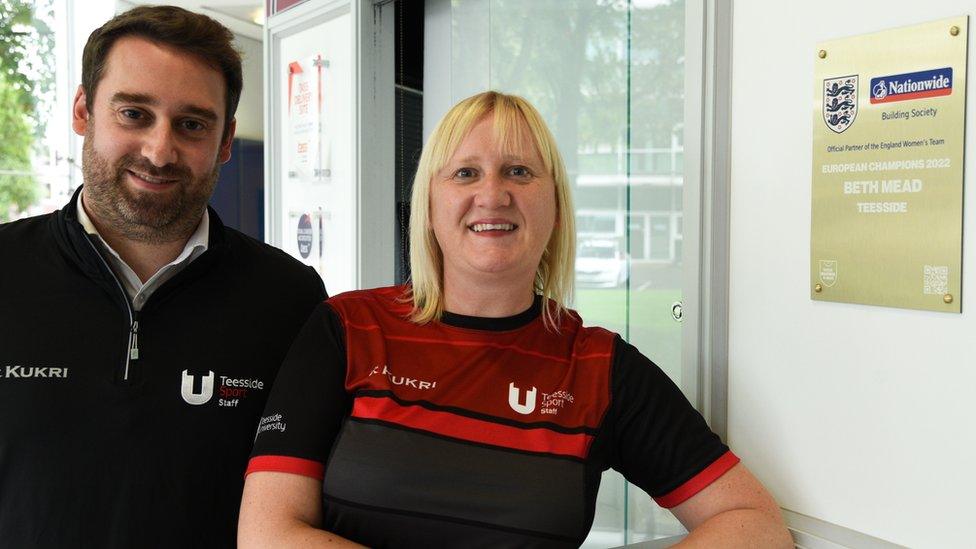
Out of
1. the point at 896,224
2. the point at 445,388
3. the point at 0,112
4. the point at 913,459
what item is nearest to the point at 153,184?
the point at 445,388

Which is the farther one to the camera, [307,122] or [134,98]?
[307,122]

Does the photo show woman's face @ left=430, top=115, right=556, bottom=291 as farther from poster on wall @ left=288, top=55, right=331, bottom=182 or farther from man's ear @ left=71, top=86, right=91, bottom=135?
poster on wall @ left=288, top=55, right=331, bottom=182

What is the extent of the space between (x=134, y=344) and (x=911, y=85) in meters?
1.42

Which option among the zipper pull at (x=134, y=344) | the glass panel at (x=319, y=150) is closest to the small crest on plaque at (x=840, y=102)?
the zipper pull at (x=134, y=344)

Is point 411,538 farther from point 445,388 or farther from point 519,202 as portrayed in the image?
point 519,202

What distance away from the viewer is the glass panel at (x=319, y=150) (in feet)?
11.5

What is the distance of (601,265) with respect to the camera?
2.52 meters

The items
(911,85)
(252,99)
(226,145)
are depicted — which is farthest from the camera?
(252,99)

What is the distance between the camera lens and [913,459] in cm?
149

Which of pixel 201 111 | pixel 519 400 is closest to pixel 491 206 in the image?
pixel 519 400

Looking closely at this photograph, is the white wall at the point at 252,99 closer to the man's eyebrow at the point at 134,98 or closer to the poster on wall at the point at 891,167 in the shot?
the man's eyebrow at the point at 134,98

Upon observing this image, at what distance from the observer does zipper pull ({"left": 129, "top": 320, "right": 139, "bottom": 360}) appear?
4.94ft

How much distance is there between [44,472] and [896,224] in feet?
5.01

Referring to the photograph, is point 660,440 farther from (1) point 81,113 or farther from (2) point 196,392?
(1) point 81,113
